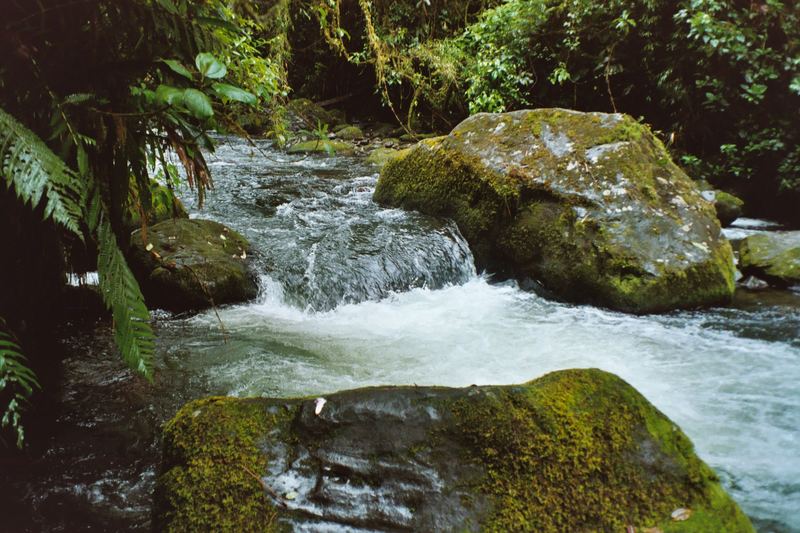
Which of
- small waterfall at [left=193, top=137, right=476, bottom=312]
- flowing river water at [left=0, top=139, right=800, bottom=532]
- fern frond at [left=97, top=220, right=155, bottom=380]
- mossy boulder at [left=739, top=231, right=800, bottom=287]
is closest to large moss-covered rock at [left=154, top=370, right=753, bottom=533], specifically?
fern frond at [left=97, top=220, right=155, bottom=380]

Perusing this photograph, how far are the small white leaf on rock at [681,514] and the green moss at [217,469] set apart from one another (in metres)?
1.29

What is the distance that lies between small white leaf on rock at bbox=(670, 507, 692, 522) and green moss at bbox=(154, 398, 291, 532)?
129 centimetres

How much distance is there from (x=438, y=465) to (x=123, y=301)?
1181 millimetres

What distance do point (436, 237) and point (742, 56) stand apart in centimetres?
542

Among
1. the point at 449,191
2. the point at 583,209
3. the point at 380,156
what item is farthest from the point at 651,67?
the point at 380,156

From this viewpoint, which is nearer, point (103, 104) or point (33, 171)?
point (33, 171)

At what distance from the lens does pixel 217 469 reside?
1774mm

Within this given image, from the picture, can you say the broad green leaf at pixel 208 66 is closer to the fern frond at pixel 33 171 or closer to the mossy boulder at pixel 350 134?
the fern frond at pixel 33 171

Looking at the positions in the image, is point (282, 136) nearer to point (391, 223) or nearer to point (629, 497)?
point (391, 223)

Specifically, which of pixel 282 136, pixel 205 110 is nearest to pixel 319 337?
pixel 282 136

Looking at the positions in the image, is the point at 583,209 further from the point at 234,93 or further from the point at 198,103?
the point at 198,103

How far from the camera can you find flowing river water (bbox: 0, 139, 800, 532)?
8.59 ft

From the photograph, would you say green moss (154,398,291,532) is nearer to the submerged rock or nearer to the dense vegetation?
the dense vegetation

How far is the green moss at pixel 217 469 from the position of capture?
1684mm
